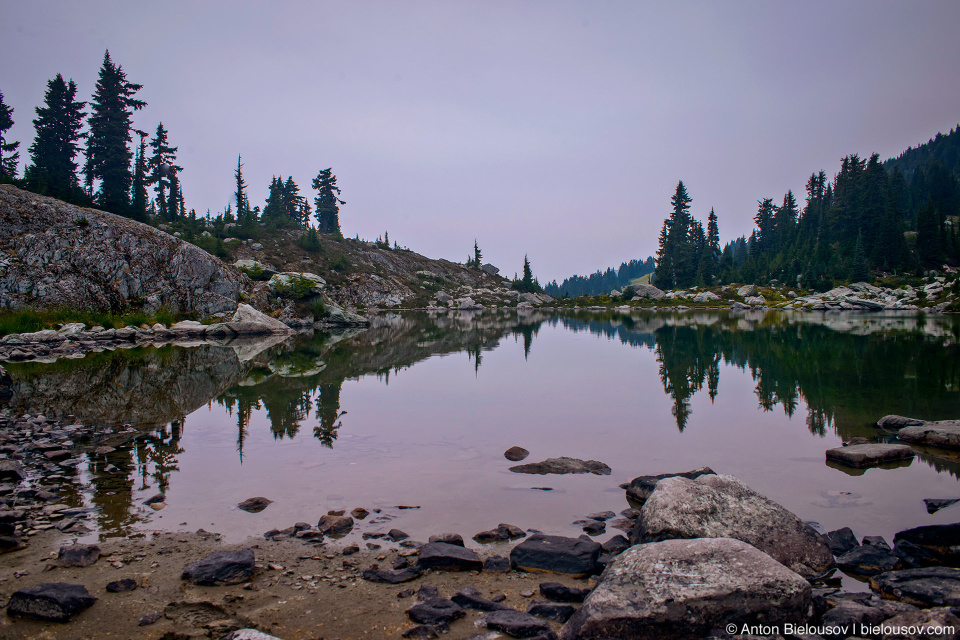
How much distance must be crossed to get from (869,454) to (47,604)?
42.9ft

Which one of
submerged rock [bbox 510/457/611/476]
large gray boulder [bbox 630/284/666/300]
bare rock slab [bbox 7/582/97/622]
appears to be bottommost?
submerged rock [bbox 510/457/611/476]

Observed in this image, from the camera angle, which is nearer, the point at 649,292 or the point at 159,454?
the point at 159,454

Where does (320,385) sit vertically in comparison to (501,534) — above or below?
above

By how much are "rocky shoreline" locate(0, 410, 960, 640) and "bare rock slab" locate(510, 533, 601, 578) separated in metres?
0.02

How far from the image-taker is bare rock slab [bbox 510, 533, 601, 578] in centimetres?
617

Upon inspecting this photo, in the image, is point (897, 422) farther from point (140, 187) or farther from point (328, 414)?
point (140, 187)

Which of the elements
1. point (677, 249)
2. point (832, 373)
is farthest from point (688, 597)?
point (677, 249)

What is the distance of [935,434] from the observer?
36.5 ft

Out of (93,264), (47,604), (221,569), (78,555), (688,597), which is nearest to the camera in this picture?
(688,597)

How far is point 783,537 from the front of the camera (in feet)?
20.8

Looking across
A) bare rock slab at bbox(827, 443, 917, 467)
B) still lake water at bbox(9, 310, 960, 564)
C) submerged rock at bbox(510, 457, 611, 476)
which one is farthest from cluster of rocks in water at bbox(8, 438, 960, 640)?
bare rock slab at bbox(827, 443, 917, 467)

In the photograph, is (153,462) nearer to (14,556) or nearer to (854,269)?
(14,556)

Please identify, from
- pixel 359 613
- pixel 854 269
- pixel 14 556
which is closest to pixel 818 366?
pixel 359 613

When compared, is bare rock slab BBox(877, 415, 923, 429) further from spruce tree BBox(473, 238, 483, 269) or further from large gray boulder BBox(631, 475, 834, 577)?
spruce tree BBox(473, 238, 483, 269)
